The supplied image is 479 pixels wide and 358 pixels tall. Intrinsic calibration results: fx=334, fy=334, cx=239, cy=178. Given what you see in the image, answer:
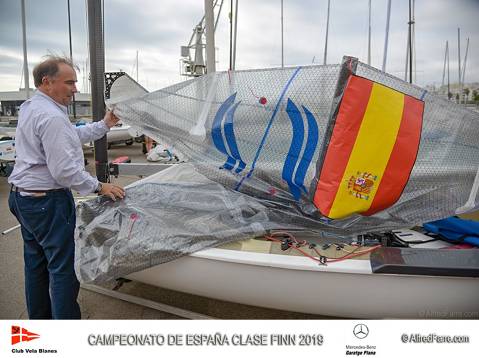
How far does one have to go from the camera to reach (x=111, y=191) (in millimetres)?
2035

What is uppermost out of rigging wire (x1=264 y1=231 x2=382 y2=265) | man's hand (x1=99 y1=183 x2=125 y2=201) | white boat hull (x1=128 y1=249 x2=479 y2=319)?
man's hand (x1=99 y1=183 x2=125 y2=201)

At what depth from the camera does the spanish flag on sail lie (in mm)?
1794

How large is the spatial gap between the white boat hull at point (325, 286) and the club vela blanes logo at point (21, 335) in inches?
26.6

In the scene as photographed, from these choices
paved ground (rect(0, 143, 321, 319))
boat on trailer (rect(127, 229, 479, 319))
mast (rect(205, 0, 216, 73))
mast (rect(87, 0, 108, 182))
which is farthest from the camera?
mast (rect(205, 0, 216, 73))

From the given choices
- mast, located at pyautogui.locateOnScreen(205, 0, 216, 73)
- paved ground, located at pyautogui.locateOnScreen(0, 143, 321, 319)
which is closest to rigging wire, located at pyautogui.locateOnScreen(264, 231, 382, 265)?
paved ground, located at pyautogui.locateOnScreen(0, 143, 321, 319)

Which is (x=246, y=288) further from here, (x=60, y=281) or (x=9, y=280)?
(x=9, y=280)

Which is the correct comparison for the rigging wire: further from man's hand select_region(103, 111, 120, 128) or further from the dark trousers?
man's hand select_region(103, 111, 120, 128)

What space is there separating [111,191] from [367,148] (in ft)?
4.95

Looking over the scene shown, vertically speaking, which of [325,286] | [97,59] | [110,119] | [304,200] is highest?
[97,59]

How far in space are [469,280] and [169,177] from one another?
6.89 feet

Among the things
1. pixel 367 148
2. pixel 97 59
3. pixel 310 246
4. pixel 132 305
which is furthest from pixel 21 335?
pixel 97 59

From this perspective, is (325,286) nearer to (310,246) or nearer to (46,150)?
(310,246)

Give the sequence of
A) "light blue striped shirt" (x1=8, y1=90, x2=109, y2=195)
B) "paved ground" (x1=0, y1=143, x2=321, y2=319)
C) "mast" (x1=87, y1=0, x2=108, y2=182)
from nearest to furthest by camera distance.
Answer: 1. "light blue striped shirt" (x1=8, y1=90, x2=109, y2=195)
2. "paved ground" (x1=0, y1=143, x2=321, y2=319)
3. "mast" (x1=87, y1=0, x2=108, y2=182)

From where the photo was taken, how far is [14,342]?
167 centimetres
